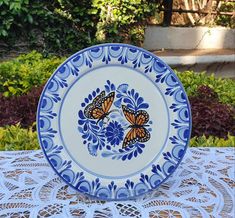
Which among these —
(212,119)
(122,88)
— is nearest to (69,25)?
(212,119)

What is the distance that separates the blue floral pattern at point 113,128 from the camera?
1.33m

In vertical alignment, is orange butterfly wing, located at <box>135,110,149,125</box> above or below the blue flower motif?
above

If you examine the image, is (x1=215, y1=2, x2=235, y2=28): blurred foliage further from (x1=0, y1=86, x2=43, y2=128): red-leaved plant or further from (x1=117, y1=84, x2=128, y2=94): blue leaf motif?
(x1=117, y1=84, x2=128, y2=94): blue leaf motif

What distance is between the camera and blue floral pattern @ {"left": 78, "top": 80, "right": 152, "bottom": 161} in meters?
1.33

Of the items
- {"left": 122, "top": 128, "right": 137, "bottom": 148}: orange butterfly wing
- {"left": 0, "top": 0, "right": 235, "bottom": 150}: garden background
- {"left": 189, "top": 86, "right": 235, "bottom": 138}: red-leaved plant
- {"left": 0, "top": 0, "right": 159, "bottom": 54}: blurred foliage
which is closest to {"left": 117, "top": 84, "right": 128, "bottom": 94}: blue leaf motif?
{"left": 122, "top": 128, "right": 137, "bottom": 148}: orange butterfly wing

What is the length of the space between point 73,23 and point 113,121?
4.46 meters

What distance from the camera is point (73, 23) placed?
222 inches

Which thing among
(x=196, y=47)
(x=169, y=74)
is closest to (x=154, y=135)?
(x=169, y=74)

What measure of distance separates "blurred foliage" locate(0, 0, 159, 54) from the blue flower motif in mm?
4085

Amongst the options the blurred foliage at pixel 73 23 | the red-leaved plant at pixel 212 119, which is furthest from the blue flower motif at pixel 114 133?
the blurred foliage at pixel 73 23

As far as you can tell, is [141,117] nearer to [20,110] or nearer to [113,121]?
[113,121]

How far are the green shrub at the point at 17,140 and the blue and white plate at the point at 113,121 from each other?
59 cm

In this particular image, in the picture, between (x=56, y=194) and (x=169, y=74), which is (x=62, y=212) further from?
(x=169, y=74)

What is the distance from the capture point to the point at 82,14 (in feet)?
18.4
